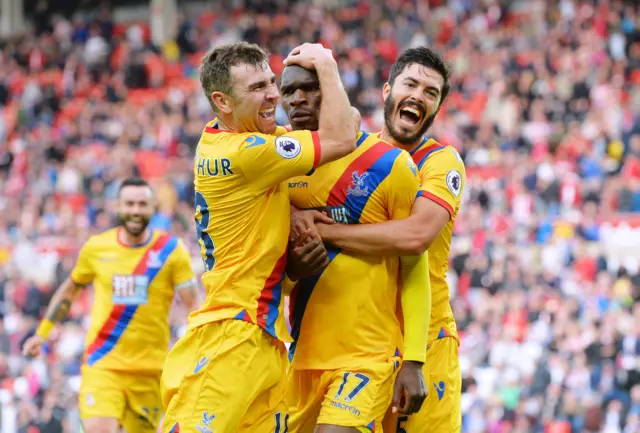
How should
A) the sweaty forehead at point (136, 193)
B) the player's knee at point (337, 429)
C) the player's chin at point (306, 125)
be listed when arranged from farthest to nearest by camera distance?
1. the sweaty forehead at point (136, 193)
2. the player's chin at point (306, 125)
3. the player's knee at point (337, 429)

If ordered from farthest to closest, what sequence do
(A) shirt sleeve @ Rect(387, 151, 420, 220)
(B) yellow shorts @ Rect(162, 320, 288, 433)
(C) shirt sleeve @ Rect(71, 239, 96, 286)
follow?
(C) shirt sleeve @ Rect(71, 239, 96, 286) < (A) shirt sleeve @ Rect(387, 151, 420, 220) < (B) yellow shorts @ Rect(162, 320, 288, 433)

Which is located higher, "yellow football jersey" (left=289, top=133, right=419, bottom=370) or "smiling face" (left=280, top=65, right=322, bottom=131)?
"smiling face" (left=280, top=65, right=322, bottom=131)

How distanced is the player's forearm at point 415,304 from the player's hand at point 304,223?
1.50 ft

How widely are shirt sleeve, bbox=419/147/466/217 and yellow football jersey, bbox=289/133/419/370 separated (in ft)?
0.46

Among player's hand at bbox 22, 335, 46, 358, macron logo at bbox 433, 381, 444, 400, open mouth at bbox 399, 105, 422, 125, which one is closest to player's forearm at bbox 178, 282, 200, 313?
player's hand at bbox 22, 335, 46, 358

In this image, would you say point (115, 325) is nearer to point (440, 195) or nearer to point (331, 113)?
point (440, 195)

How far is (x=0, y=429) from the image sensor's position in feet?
44.9

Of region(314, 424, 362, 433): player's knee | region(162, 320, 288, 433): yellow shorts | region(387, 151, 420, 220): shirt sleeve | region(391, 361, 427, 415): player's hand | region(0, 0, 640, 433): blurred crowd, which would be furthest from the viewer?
region(0, 0, 640, 433): blurred crowd

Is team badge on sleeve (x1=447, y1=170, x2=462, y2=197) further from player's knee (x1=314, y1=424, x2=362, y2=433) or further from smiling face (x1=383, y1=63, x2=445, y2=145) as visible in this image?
player's knee (x1=314, y1=424, x2=362, y2=433)

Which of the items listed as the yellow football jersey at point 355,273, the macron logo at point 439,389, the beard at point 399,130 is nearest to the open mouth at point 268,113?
the yellow football jersey at point 355,273

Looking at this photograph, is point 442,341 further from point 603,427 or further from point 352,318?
point 603,427

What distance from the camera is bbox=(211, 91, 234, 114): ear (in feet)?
17.0

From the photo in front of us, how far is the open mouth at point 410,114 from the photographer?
5906mm

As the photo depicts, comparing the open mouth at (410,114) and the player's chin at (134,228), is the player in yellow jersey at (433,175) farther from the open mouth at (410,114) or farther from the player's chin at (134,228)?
the player's chin at (134,228)
